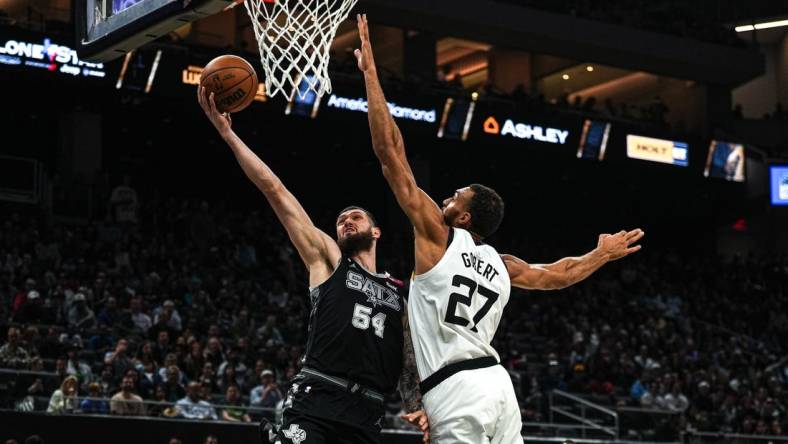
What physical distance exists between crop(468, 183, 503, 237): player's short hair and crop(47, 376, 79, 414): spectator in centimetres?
815

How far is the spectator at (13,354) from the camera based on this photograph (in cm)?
1316

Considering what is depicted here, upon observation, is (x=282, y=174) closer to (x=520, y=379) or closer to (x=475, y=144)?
(x=475, y=144)

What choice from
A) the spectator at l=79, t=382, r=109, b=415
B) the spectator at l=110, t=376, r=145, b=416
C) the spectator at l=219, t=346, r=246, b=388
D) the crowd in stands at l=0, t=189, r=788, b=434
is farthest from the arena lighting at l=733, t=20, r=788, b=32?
the spectator at l=79, t=382, r=109, b=415

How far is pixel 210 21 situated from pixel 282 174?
3.91 metres

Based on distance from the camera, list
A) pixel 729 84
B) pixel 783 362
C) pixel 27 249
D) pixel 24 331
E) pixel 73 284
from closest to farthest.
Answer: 1. pixel 24 331
2. pixel 73 284
3. pixel 27 249
4. pixel 783 362
5. pixel 729 84

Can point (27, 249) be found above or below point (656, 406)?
above

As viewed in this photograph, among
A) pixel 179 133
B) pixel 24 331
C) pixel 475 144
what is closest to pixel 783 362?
pixel 475 144

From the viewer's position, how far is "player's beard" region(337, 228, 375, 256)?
614 cm

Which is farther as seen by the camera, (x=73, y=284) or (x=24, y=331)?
(x=73, y=284)

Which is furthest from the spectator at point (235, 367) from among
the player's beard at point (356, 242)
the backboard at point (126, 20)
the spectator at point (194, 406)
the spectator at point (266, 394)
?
the player's beard at point (356, 242)

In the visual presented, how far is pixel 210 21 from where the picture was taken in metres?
27.0

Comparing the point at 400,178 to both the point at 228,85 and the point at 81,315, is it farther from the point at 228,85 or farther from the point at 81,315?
the point at 81,315

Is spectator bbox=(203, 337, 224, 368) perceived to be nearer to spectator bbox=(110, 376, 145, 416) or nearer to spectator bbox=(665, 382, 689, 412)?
spectator bbox=(110, 376, 145, 416)

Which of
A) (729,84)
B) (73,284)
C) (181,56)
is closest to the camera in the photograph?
(73,284)
